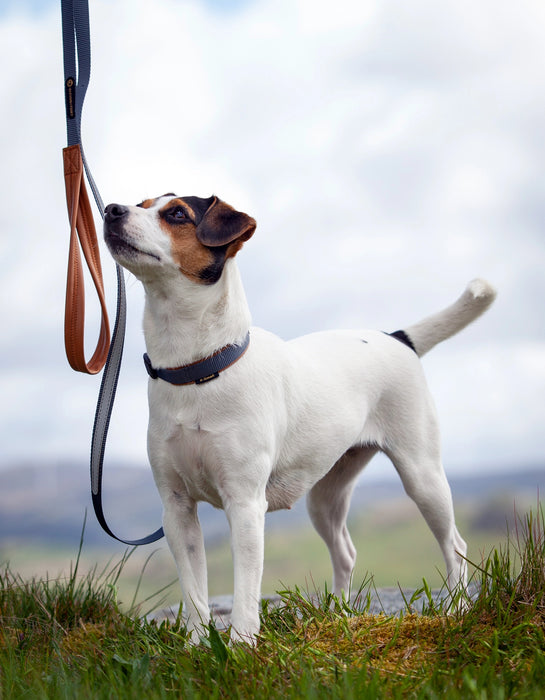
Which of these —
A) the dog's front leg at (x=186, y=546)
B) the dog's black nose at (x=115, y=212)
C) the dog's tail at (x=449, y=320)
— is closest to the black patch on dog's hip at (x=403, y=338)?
the dog's tail at (x=449, y=320)

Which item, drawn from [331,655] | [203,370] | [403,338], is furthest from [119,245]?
[403,338]

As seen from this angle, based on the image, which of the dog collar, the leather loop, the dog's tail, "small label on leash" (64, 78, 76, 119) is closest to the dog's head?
the dog collar

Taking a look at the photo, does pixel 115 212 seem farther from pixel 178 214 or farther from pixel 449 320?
pixel 449 320

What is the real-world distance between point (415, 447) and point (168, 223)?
2413 mm

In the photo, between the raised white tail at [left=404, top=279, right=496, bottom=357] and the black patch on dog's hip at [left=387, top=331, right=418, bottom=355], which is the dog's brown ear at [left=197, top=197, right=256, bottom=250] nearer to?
the black patch on dog's hip at [left=387, top=331, right=418, bottom=355]

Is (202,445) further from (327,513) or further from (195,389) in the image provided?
(327,513)

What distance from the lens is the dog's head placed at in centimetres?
369

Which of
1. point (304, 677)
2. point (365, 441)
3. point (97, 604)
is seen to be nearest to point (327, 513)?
point (365, 441)

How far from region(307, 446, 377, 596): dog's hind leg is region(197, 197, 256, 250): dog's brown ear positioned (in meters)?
2.27

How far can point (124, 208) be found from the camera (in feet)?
12.2

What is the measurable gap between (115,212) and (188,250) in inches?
15.5

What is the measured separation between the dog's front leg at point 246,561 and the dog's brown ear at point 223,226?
1.33 meters

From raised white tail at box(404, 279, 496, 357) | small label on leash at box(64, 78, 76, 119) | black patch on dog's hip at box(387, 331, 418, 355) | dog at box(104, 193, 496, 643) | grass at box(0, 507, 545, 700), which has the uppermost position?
small label on leash at box(64, 78, 76, 119)

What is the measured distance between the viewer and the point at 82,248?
14.7 feet
